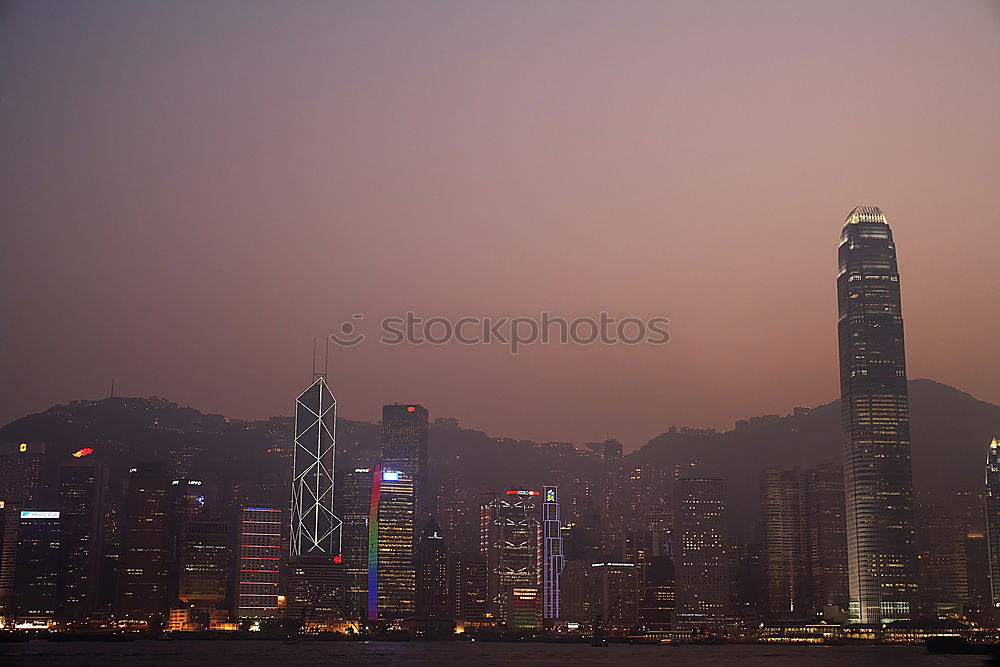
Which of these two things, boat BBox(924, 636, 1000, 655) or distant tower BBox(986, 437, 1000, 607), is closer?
boat BBox(924, 636, 1000, 655)

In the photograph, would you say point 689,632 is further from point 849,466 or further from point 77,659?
point 77,659

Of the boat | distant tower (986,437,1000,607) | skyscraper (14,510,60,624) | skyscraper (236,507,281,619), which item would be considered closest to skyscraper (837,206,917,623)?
distant tower (986,437,1000,607)

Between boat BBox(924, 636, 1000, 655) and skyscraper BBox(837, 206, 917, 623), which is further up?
skyscraper BBox(837, 206, 917, 623)

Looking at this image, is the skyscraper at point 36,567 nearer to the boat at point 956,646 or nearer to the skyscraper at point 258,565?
the skyscraper at point 258,565

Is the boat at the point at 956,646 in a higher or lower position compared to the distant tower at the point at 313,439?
lower

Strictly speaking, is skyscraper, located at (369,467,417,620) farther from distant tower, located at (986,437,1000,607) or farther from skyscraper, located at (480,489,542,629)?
distant tower, located at (986,437,1000,607)

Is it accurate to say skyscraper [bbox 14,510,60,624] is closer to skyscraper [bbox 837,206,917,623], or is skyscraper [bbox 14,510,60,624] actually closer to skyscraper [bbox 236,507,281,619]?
Result: skyscraper [bbox 236,507,281,619]

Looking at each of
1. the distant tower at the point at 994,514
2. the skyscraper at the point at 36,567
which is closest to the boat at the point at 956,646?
the distant tower at the point at 994,514
